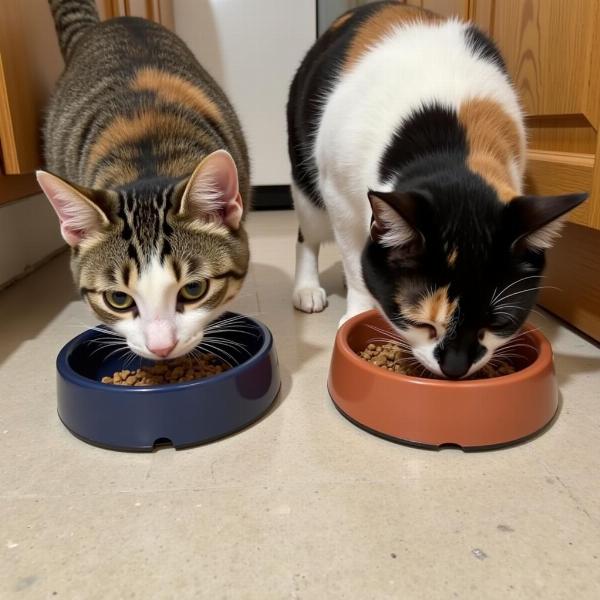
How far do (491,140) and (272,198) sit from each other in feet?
8.41

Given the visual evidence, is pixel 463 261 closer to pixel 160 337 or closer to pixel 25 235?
pixel 160 337

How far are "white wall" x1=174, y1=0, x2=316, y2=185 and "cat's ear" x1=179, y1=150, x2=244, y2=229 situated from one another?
7.08 feet

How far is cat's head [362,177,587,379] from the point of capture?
3.08 feet

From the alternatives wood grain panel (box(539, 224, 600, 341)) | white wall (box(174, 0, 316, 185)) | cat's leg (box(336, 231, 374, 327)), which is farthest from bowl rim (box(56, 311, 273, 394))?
white wall (box(174, 0, 316, 185))

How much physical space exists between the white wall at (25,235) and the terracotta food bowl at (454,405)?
152cm

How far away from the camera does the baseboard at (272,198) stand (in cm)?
364

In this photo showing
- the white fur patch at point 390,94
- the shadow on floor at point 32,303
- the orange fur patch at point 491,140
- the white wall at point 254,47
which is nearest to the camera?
the orange fur patch at point 491,140

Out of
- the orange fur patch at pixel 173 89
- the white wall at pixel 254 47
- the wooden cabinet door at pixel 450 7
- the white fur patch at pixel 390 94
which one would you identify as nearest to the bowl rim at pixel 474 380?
the white fur patch at pixel 390 94

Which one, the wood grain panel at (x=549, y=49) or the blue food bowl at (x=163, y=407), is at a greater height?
the wood grain panel at (x=549, y=49)

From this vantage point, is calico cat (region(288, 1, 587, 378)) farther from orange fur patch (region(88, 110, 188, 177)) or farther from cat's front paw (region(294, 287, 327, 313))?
orange fur patch (region(88, 110, 188, 177))

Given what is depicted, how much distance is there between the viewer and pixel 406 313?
42.1 inches

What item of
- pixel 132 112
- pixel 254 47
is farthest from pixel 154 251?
pixel 254 47

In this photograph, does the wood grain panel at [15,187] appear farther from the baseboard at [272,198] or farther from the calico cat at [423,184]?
the baseboard at [272,198]

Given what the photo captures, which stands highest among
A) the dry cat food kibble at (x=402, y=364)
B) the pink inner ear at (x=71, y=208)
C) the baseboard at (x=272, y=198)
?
the pink inner ear at (x=71, y=208)
